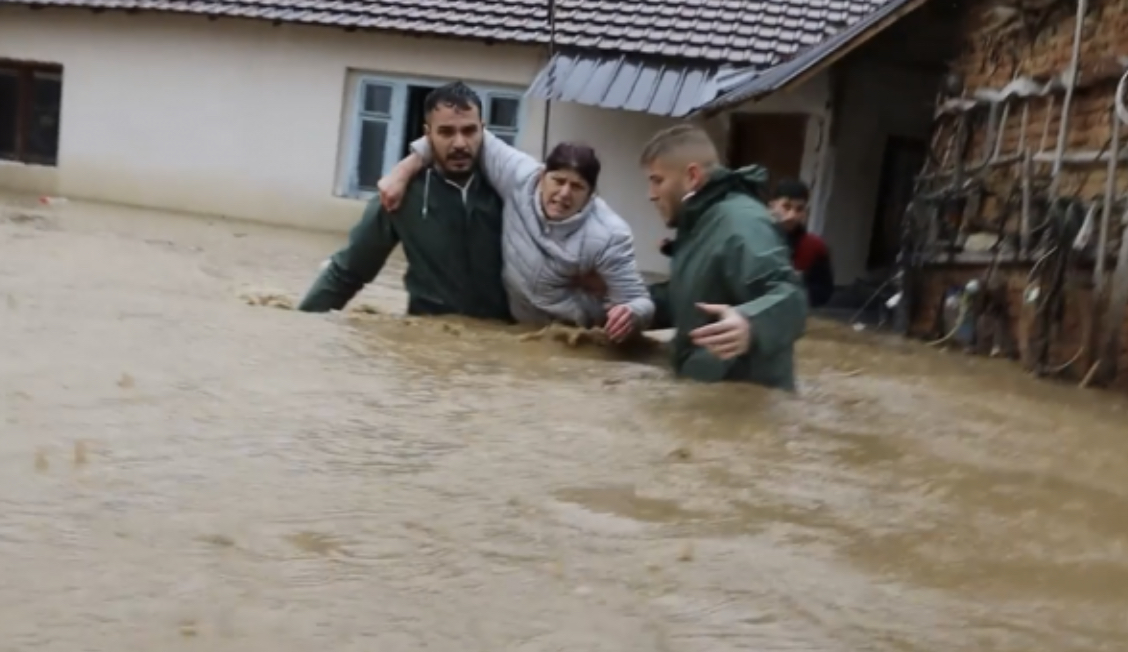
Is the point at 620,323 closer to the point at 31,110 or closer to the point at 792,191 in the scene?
the point at 792,191

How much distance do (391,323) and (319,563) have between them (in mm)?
3037

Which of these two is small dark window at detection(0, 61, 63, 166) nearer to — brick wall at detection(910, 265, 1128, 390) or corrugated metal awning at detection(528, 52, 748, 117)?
corrugated metal awning at detection(528, 52, 748, 117)

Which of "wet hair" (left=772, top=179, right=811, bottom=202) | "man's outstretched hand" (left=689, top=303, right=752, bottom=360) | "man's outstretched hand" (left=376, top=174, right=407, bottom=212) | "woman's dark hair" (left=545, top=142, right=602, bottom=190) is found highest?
"woman's dark hair" (left=545, top=142, right=602, bottom=190)

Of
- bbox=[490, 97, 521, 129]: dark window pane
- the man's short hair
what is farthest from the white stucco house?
the man's short hair

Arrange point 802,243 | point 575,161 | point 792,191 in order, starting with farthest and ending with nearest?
point 802,243 → point 792,191 → point 575,161

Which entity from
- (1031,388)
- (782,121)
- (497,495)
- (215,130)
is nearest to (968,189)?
(1031,388)

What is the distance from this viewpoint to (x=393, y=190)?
17.8 ft

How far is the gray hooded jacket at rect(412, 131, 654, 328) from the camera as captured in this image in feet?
17.4

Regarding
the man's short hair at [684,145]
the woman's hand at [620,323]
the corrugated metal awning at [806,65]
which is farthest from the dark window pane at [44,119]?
the man's short hair at [684,145]

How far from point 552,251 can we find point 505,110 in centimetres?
996

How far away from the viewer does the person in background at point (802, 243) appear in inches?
359

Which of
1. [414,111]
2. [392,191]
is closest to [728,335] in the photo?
[392,191]

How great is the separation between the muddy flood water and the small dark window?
12341 mm

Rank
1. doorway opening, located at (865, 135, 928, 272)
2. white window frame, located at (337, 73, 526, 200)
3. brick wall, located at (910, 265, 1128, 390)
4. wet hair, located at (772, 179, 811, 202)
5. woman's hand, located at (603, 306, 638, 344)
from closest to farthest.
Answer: woman's hand, located at (603, 306, 638, 344) < brick wall, located at (910, 265, 1128, 390) < wet hair, located at (772, 179, 811, 202) < doorway opening, located at (865, 135, 928, 272) < white window frame, located at (337, 73, 526, 200)
